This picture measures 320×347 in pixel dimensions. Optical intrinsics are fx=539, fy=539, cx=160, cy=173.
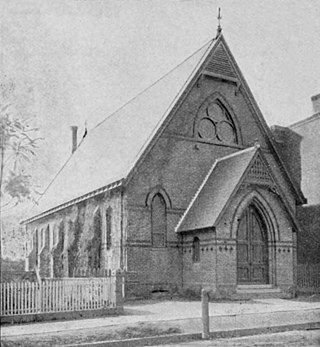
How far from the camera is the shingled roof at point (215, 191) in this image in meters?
23.0

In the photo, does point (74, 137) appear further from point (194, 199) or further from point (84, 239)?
point (194, 199)

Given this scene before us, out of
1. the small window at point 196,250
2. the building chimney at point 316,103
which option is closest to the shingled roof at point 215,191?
the small window at point 196,250

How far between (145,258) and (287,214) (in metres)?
6.91

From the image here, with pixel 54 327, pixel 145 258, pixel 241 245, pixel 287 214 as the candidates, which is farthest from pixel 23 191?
pixel 287 214

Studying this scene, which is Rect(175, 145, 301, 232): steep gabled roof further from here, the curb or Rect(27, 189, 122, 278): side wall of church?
the curb

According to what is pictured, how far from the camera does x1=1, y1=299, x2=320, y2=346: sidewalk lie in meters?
14.1

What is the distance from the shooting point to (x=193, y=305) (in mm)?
20422

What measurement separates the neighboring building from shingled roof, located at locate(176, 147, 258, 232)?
8.16 m

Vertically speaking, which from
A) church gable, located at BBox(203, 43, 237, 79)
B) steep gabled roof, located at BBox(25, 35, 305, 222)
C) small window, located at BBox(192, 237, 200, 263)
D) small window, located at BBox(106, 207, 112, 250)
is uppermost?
church gable, located at BBox(203, 43, 237, 79)

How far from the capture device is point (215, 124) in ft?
89.4

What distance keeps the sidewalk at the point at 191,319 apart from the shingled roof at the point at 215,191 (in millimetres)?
4295

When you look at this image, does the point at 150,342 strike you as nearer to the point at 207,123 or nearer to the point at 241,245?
the point at 241,245

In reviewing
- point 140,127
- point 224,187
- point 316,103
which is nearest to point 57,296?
point 224,187

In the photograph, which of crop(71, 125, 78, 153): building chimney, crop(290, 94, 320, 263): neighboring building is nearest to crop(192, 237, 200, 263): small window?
crop(290, 94, 320, 263): neighboring building
